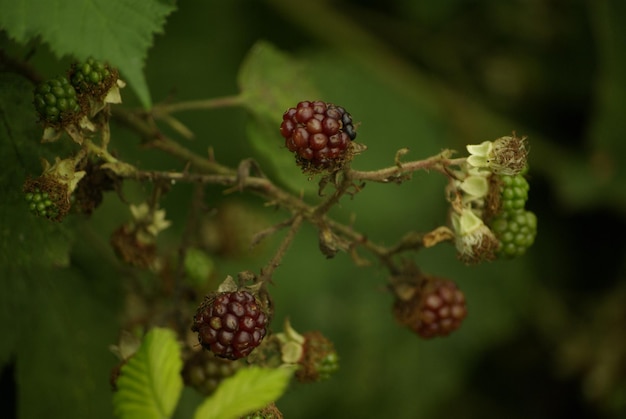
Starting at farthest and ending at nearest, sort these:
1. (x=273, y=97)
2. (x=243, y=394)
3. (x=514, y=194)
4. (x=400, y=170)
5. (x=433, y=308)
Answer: (x=273, y=97) → (x=433, y=308) → (x=514, y=194) → (x=400, y=170) → (x=243, y=394)

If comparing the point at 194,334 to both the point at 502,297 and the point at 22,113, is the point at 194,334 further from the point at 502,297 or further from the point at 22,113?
the point at 502,297

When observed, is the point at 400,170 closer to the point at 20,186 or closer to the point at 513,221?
the point at 513,221

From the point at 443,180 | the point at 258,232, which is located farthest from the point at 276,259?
the point at 443,180

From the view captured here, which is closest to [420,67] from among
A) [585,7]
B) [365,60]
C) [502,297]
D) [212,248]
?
[365,60]

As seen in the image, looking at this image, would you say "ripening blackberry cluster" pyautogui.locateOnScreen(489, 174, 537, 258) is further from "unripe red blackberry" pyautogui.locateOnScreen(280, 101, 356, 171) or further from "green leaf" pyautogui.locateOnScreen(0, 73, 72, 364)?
"green leaf" pyautogui.locateOnScreen(0, 73, 72, 364)

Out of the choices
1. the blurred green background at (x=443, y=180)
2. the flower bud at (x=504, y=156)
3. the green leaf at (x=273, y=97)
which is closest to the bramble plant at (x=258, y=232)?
the flower bud at (x=504, y=156)

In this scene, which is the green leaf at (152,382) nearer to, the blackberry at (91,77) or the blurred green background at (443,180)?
the blackberry at (91,77)
